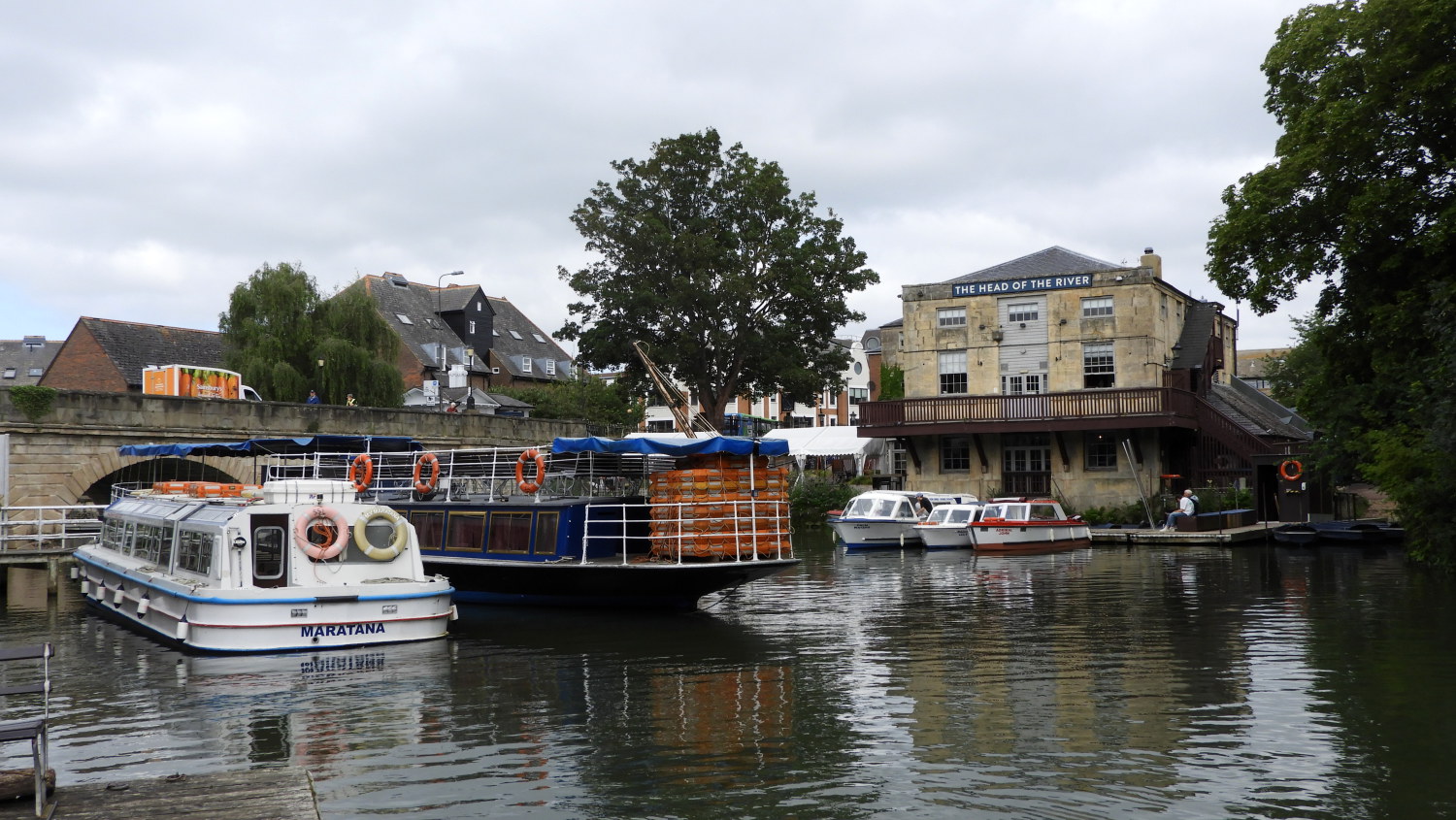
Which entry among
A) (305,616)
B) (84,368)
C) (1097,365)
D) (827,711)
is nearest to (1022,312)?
(1097,365)

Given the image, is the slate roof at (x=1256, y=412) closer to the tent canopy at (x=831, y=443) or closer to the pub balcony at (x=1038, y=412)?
the pub balcony at (x=1038, y=412)

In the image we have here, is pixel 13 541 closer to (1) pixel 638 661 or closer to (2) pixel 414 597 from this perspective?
(2) pixel 414 597

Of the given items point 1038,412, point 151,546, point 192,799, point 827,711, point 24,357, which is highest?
point 24,357

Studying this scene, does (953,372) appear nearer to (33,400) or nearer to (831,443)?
(831,443)

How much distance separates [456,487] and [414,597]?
993 centimetres

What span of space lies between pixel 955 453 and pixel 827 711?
1422 inches

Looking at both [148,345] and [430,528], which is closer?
[430,528]

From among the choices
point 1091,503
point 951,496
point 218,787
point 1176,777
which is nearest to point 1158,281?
point 1091,503

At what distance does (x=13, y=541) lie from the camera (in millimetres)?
32875

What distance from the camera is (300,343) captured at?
50.7m

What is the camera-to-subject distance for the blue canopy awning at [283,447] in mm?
29125

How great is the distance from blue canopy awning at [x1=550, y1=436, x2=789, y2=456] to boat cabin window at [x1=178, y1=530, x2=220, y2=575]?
20.5 feet

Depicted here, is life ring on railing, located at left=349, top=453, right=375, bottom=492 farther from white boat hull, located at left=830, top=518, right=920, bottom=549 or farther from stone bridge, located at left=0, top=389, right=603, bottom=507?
white boat hull, located at left=830, top=518, right=920, bottom=549

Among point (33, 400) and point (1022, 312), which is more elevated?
point (1022, 312)
